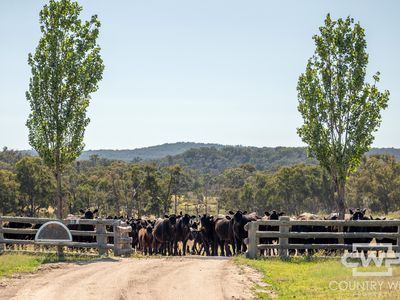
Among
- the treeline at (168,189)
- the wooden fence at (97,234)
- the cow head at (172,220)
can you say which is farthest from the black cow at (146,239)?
the treeline at (168,189)

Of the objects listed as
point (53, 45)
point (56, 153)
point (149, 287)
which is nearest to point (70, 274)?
point (149, 287)

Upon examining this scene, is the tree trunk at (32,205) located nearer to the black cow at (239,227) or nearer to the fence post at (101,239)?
the black cow at (239,227)

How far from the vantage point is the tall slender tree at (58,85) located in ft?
79.9

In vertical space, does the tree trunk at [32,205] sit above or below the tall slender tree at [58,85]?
below

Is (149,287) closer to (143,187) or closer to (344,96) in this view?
(344,96)

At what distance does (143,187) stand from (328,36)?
59162mm

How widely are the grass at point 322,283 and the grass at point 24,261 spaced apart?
689 cm

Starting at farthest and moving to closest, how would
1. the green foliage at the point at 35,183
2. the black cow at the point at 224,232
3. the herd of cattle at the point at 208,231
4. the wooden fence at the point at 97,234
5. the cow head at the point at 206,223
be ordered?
the green foliage at the point at 35,183
the cow head at the point at 206,223
the black cow at the point at 224,232
the herd of cattle at the point at 208,231
the wooden fence at the point at 97,234

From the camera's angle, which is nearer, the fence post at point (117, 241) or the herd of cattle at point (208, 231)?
the fence post at point (117, 241)

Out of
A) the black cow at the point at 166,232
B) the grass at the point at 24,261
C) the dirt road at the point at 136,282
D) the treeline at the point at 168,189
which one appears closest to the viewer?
the dirt road at the point at 136,282

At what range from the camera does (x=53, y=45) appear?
80.0 feet

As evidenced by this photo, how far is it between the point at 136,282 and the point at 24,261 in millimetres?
6311

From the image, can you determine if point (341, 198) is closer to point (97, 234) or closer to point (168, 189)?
point (97, 234)

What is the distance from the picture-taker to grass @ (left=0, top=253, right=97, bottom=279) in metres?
17.3
